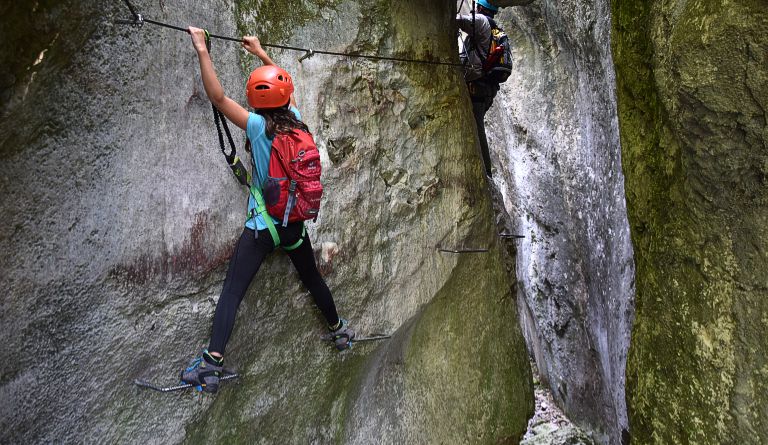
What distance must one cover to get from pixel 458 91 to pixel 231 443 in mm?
3922

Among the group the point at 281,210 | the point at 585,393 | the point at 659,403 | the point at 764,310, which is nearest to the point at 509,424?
the point at 585,393

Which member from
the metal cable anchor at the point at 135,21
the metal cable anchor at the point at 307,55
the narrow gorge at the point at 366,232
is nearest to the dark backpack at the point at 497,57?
the narrow gorge at the point at 366,232

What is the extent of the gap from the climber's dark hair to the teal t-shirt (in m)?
0.04

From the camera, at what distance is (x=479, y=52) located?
7543 mm

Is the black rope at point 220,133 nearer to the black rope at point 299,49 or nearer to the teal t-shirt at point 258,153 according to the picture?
the teal t-shirt at point 258,153

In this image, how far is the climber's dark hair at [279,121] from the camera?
3.97m

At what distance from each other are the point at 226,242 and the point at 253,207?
44 cm

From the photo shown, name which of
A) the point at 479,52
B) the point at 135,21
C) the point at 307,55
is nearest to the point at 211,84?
the point at 135,21

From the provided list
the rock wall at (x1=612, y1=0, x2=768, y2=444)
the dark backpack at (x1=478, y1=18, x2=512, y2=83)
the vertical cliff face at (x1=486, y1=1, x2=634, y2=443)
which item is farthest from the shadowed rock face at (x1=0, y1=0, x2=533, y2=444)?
the rock wall at (x1=612, y1=0, x2=768, y2=444)

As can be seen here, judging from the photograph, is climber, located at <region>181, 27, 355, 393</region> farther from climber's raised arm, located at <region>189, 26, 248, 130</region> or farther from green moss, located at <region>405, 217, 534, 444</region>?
green moss, located at <region>405, 217, 534, 444</region>

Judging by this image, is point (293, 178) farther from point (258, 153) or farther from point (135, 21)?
point (135, 21)

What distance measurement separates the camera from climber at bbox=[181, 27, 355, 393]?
3.92m

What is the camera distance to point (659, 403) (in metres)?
5.00

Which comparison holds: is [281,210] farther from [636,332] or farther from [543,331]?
[543,331]
